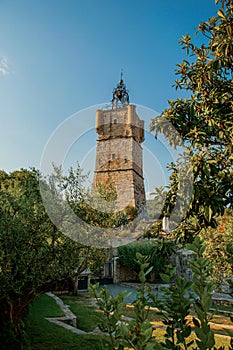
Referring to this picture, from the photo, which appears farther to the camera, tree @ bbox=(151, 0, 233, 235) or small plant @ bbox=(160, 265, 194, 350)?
tree @ bbox=(151, 0, 233, 235)

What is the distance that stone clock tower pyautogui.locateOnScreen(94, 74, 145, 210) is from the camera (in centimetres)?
1429

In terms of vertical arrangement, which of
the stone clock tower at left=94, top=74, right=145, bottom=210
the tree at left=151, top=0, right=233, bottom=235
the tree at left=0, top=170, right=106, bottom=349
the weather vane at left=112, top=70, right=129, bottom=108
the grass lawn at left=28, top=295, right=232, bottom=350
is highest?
the weather vane at left=112, top=70, right=129, bottom=108

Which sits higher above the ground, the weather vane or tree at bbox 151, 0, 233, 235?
the weather vane

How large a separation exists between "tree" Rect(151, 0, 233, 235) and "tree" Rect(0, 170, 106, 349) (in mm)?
3361

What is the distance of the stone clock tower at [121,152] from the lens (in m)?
14.3

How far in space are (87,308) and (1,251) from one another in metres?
9.39

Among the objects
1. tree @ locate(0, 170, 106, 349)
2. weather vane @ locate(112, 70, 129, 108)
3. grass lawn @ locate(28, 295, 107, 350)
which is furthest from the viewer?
weather vane @ locate(112, 70, 129, 108)

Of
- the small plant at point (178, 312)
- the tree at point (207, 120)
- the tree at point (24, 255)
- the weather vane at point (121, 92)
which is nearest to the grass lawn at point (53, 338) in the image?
the tree at point (24, 255)

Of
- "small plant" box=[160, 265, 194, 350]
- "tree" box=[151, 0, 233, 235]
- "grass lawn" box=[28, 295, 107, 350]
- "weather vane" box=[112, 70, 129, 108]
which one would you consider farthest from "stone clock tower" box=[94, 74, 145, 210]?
"small plant" box=[160, 265, 194, 350]

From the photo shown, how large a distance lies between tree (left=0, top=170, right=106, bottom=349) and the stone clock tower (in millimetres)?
4874

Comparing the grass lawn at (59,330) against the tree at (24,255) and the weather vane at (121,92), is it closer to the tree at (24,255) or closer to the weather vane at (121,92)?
the tree at (24,255)

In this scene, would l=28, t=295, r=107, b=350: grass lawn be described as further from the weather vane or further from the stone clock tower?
the weather vane

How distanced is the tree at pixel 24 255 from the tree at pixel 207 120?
11.0 feet

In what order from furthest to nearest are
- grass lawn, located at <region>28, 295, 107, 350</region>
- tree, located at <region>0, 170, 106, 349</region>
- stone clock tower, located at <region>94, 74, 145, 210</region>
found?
stone clock tower, located at <region>94, 74, 145, 210</region> → grass lawn, located at <region>28, 295, 107, 350</region> → tree, located at <region>0, 170, 106, 349</region>
